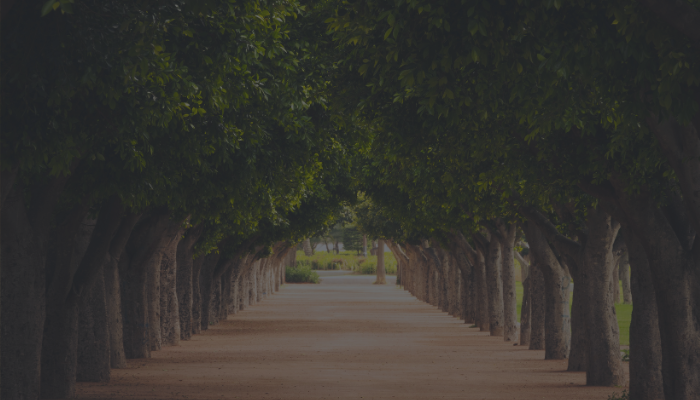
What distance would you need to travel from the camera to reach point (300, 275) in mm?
88438

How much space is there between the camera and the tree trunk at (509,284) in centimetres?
2406

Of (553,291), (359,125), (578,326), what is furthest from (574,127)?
(553,291)

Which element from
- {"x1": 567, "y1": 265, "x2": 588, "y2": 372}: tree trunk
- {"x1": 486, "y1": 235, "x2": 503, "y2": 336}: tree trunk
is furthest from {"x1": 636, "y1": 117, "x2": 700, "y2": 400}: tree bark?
{"x1": 486, "y1": 235, "x2": 503, "y2": 336}: tree trunk

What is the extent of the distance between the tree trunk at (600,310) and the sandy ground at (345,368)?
1.31ft

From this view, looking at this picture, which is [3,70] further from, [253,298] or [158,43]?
[253,298]

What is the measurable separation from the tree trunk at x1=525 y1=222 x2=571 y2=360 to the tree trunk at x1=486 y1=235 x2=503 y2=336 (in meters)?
7.00

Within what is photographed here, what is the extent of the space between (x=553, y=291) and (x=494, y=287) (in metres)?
8.14

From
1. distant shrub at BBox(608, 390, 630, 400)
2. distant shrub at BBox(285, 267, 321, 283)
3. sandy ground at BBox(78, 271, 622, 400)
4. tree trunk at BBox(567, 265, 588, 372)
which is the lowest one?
distant shrub at BBox(285, 267, 321, 283)

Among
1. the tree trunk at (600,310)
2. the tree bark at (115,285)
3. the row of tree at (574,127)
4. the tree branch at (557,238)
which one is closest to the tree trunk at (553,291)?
the row of tree at (574,127)

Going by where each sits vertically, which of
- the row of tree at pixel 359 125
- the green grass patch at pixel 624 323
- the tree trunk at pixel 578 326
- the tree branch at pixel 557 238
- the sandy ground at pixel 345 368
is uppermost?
the row of tree at pixel 359 125

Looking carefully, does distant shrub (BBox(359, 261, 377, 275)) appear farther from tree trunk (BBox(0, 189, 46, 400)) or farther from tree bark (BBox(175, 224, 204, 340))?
tree trunk (BBox(0, 189, 46, 400))

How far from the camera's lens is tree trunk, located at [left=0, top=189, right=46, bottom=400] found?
10000 millimetres

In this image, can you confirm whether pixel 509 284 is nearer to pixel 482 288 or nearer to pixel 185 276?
pixel 482 288

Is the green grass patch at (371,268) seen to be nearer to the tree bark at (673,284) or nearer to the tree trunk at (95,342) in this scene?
the tree trunk at (95,342)
